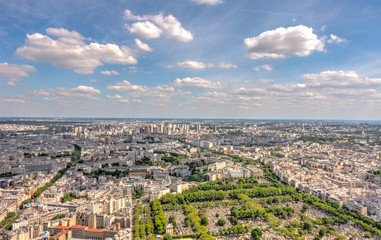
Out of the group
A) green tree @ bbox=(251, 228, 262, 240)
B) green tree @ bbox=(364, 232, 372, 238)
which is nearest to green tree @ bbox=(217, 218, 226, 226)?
green tree @ bbox=(251, 228, 262, 240)

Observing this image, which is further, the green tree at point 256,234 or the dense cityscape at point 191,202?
the dense cityscape at point 191,202

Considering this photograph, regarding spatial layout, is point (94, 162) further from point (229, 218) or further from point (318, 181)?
point (318, 181)

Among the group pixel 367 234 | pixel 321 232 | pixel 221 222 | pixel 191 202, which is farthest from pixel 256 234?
pixel 191 202

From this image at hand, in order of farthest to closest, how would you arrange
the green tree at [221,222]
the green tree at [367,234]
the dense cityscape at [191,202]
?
the green tree at [221,222] → the dense cityscape at [191,202] → the green tree at [367,234]

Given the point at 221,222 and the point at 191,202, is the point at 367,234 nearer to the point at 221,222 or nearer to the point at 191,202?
the point at 221,222

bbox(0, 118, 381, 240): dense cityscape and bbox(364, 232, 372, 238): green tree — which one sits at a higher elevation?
bbox(0, 118, 381, 240): dense cityscape

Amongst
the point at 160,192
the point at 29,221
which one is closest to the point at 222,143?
the point at 160,192

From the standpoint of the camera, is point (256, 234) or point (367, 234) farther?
point (367, 234)

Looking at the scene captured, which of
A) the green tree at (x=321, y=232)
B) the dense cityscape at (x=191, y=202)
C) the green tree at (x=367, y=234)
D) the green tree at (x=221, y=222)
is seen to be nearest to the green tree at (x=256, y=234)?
the dense cityscape at (x=191, y=202)

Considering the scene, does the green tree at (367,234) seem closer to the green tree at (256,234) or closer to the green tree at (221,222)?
the green tree at (256,234)

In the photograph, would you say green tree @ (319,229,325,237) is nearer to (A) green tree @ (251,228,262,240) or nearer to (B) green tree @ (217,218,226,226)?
(A) green tree @ (251,228,262,240)

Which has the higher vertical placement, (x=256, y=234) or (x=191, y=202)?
(x=256, y=234)
